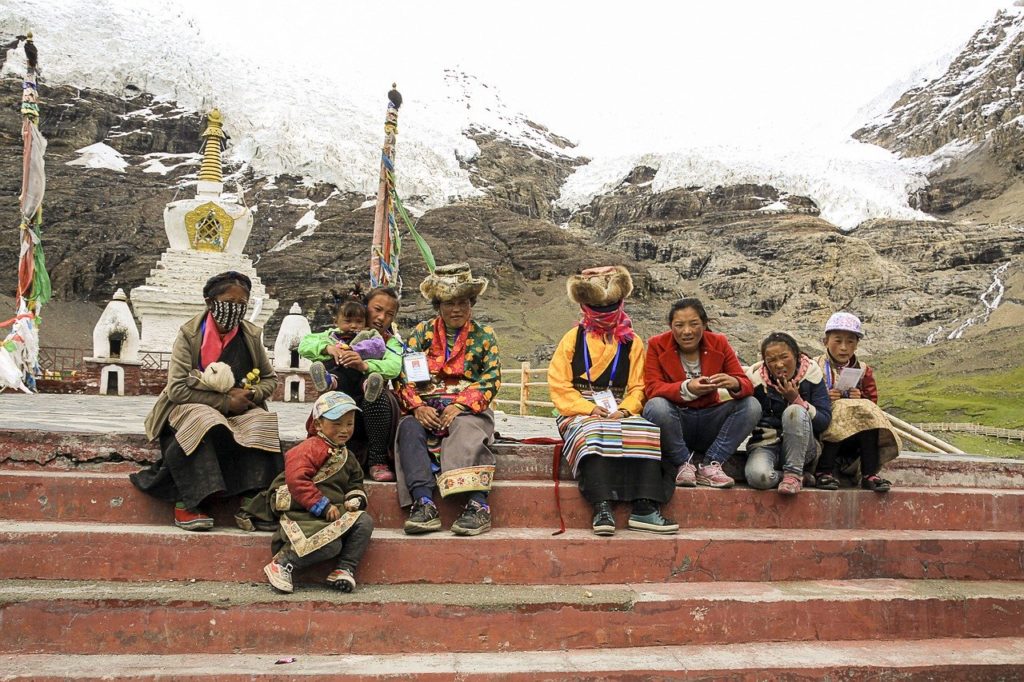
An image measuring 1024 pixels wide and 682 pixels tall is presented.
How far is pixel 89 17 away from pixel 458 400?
91.3 meters

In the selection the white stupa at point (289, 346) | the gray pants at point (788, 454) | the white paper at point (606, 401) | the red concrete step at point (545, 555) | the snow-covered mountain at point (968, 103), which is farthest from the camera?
A: the snow-covered mountain at point (968, 103)

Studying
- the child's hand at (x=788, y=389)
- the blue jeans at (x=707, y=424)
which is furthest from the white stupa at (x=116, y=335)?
the child's hand at (x=788, y=389)

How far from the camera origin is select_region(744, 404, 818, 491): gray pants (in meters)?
4.14

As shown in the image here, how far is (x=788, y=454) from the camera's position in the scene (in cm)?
420

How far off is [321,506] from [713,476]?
85.9 inches

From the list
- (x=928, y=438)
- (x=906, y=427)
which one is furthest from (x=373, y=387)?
(x=928, y=438)

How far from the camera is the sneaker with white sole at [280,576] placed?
3.21m

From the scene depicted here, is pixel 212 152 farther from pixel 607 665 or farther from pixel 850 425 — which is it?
pixel 607 665

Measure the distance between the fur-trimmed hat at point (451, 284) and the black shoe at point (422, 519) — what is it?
4.16ft

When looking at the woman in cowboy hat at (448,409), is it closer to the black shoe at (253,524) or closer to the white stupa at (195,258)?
the black shoe at (253,524)

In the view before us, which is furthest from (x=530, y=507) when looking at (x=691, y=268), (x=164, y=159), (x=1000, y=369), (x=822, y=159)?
(x=822, y=159)

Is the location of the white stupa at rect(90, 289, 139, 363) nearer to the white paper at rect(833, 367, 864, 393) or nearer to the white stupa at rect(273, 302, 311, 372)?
the white stupa at rect(273, 302, 311, 372)

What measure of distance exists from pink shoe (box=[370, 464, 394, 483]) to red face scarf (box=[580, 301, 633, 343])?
1455mm

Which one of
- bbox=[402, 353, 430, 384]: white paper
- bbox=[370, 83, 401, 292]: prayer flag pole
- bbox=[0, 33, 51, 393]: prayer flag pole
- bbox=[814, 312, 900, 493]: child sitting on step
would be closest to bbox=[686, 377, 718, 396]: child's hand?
bbox=[814, 312, 900, 493]: child sitting on step
